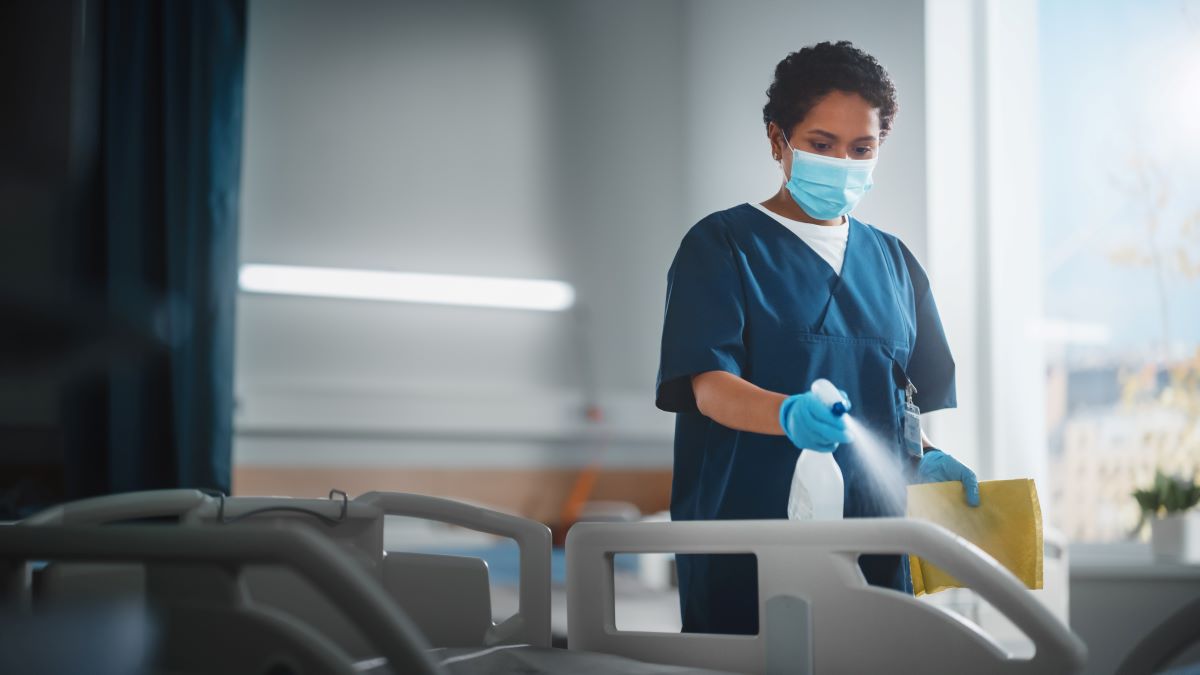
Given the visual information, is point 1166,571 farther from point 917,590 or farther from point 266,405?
point 266,405

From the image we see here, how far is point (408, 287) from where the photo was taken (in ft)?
10.7

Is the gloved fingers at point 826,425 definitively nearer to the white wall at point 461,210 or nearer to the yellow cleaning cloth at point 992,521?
the yellow cleaning cloth at point 992,521

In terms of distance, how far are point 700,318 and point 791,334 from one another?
14 centimetres

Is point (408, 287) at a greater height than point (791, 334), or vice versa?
point (408, 287)

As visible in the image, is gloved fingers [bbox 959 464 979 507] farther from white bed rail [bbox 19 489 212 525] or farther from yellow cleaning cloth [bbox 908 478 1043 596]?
white bed rail [bbox 19 489 212 525]

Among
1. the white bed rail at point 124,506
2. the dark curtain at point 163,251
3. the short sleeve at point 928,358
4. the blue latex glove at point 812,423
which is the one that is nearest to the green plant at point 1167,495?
the short sleeve at point 928,358

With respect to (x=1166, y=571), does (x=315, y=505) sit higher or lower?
higher

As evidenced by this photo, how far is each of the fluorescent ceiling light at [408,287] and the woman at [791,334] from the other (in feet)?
5.53

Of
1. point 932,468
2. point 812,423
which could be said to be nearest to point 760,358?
point 812,423

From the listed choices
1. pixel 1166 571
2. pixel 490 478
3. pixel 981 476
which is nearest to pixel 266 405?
pixel 490 478

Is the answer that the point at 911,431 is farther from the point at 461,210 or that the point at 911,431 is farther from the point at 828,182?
the point at 461,210

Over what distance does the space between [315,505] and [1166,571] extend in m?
1.95

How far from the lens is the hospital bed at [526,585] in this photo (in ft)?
2.92

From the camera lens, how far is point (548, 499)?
133 inches
